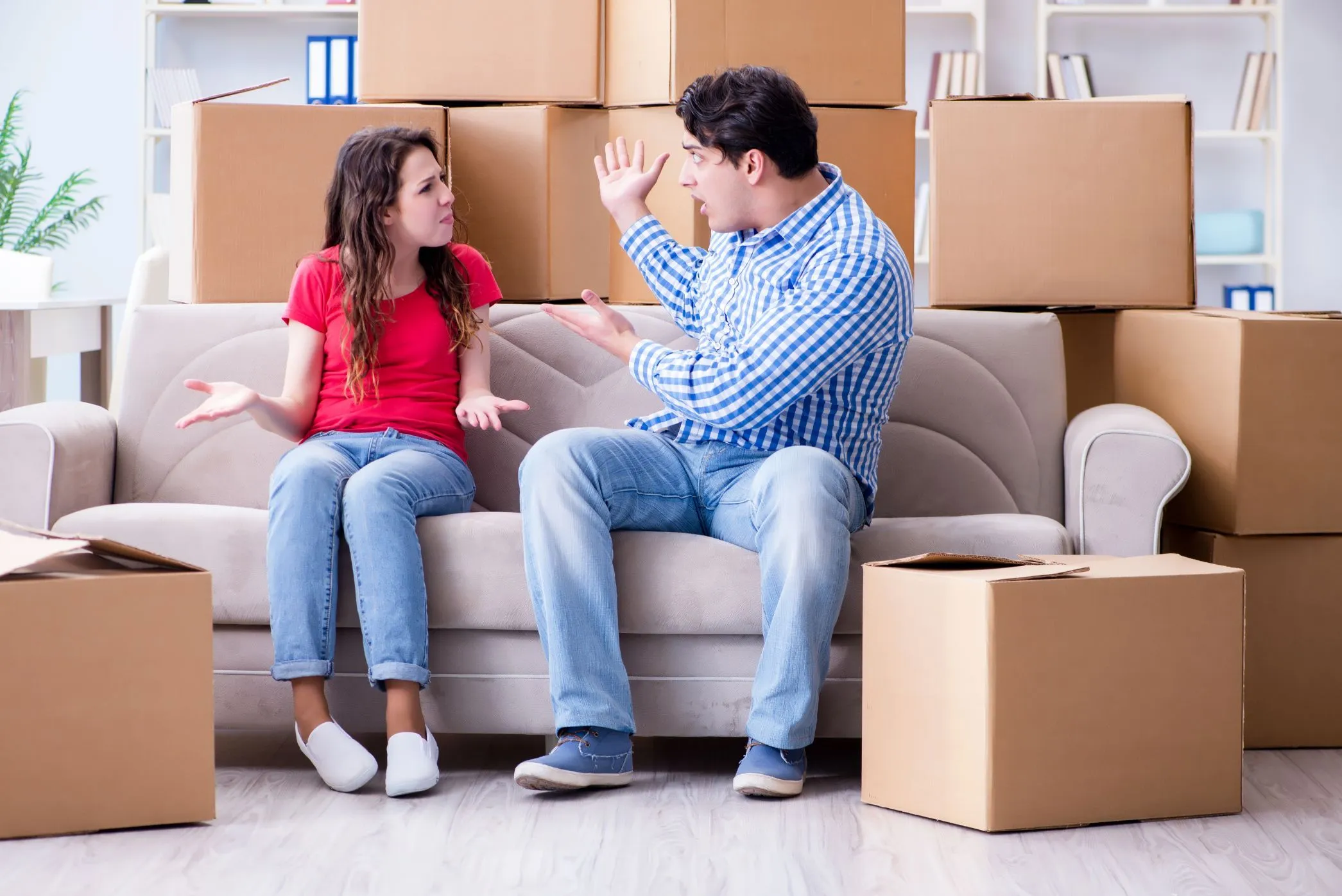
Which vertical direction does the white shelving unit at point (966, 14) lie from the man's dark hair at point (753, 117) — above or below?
above

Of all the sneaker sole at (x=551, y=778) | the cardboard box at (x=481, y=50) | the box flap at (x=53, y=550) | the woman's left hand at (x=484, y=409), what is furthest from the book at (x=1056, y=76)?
the box flap at (x=53, y=550)

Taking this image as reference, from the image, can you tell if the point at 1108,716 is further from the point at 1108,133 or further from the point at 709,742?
the point at 1108,133

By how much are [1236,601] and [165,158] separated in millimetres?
4001

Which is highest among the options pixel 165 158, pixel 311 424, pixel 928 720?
pixel 165 158

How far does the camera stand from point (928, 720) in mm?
1545

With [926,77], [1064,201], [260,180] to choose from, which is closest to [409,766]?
[260,180]

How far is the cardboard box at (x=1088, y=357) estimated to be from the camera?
2311mm

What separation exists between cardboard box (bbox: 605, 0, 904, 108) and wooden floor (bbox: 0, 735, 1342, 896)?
1105mm

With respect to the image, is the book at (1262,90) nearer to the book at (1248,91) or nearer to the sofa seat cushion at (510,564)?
the book at (1248,91)

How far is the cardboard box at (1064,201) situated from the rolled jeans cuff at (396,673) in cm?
108

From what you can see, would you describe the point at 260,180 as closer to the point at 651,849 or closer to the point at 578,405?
the point at 578,405

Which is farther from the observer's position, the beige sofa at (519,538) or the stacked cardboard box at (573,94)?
the stacked cardboard box at (573,94)

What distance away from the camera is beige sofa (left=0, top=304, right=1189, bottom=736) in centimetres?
174

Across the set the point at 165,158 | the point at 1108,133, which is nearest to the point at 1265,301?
the point at 1108,133
